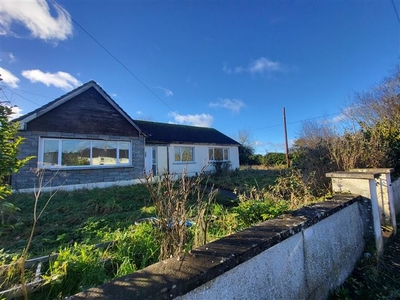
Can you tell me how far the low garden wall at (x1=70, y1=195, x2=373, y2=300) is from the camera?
1131mm

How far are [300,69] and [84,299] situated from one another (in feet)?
51.3

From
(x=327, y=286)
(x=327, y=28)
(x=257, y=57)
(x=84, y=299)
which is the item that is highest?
(x=257, y=57)

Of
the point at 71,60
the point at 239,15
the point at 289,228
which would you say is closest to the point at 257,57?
the point at 239,15

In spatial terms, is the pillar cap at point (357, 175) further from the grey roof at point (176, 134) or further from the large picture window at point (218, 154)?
the large picture window at point (218, 154)

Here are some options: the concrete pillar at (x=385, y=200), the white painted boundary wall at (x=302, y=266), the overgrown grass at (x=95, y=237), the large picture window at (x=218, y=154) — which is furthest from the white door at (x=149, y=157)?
the white painted boundary wall at (x=302, y=266)

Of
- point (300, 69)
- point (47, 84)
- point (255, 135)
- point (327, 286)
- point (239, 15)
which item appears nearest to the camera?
point (327, 286)

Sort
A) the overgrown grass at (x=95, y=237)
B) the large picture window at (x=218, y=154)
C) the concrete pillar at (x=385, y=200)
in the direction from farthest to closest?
the large picture window at (x=218, y=154) < the concrete pillar at (x=385, y=200) < the overgrown grass at (x=95, y=237)

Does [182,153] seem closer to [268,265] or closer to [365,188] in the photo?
[365,188]

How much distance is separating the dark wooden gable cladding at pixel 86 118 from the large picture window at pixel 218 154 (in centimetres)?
772

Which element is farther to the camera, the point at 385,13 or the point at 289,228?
the point at 385,13

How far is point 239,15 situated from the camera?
7730 millimetres

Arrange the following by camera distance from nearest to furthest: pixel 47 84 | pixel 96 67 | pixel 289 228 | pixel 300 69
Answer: pixel 289 228 → pixel 96 67 → pixel 47 84 → pixel 300 69

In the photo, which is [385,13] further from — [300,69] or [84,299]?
[84,299]

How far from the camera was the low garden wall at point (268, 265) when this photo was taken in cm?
113
